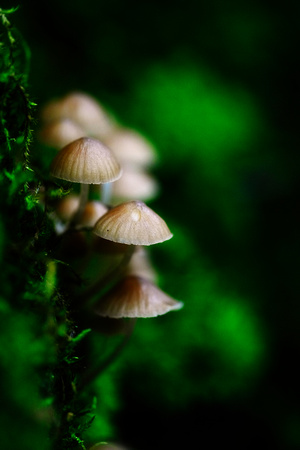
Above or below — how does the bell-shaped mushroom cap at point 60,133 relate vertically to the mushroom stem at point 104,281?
above

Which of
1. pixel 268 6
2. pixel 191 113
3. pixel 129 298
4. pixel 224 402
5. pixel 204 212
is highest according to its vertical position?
pixel 268 6

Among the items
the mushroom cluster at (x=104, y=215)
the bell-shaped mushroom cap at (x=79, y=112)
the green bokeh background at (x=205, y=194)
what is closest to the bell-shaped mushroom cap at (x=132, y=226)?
the mushroom cluster at (x=104, y=215)

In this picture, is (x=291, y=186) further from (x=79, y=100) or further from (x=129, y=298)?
(x=129, y=298)

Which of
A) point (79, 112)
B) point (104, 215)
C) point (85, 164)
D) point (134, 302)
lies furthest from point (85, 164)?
point (79, 112)

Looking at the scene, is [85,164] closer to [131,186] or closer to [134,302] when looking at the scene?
[134,302]

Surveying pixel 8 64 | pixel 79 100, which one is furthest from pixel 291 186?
pixel 8 64

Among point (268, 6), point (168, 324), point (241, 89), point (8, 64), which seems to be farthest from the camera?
point (268, 6)

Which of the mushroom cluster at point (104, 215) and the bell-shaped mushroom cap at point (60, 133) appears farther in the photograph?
the bell-shaped mushroom cap at point (60, 133)

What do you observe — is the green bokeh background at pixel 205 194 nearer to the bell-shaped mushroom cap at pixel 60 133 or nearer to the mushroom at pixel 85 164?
the mushroom at pixel 85 164
